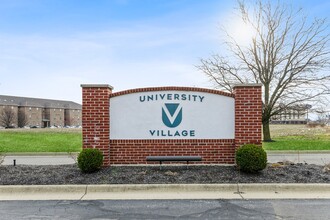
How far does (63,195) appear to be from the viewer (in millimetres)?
7648

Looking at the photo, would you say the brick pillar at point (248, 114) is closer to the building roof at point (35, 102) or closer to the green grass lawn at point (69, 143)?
the green grass lawn at point (69, 143)

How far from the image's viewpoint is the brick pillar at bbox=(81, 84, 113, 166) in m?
9.90

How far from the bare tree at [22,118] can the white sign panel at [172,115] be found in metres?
121

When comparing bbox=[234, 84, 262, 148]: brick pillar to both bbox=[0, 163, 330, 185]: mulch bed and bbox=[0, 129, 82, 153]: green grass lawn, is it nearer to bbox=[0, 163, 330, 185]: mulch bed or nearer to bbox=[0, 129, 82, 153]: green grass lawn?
bbox=[0, 163, 330, 185]: mulch bed

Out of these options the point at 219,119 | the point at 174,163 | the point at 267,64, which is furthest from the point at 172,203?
the point at 267,64

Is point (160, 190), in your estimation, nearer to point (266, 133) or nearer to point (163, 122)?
point (163, 122)

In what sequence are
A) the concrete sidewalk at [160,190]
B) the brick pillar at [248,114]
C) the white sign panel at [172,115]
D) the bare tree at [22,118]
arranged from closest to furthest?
the concrete sidewalk at [160,190] < the brick pillar at [248,114] < the white sign panel at [172,115] < the bare tree at [22,118]

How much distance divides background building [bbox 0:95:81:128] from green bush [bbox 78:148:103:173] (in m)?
115

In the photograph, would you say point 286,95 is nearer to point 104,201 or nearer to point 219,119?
point 219,119

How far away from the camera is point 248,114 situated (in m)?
9.87

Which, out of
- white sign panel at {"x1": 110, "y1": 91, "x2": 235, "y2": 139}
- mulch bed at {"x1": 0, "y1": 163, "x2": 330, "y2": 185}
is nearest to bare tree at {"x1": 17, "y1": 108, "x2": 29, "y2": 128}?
mulch bed at {"x1": 0, "y1": 163, "x2": 330, "y2": 185}

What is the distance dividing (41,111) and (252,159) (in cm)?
13330

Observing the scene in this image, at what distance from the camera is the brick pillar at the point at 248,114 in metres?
9.78

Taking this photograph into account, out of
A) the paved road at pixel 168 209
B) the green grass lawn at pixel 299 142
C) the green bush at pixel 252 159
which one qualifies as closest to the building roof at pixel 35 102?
the green grass lawn at pixel 299 142
